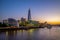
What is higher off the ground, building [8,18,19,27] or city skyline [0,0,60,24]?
city skyline [0,0,60,24]

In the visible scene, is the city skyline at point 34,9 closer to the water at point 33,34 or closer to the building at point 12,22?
the building at point 12,22

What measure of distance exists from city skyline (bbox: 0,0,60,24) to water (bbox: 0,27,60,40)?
19 cm

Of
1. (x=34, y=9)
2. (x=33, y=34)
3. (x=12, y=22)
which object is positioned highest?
(x=34, y=9)

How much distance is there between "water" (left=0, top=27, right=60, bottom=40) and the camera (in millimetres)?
2102

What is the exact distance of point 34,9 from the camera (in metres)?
2.17

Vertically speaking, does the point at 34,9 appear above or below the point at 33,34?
above

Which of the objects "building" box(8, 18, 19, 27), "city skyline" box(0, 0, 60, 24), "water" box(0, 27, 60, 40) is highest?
"city skyline" box(0, 0, 60, 24)

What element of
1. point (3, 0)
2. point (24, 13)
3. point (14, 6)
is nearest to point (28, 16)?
point (24, 13)

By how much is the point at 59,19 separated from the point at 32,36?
2.05 ft

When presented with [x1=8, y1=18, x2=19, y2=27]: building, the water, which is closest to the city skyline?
[x1=8, y1=18, x2=19, y2=27]: building

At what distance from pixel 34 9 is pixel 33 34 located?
1.57 feet

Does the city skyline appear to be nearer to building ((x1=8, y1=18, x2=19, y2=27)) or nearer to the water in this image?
building ((x1=8, y1=18, x2=19, y2=27))

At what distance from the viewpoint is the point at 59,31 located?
224cm

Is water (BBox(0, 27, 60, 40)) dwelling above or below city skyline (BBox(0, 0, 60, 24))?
below
